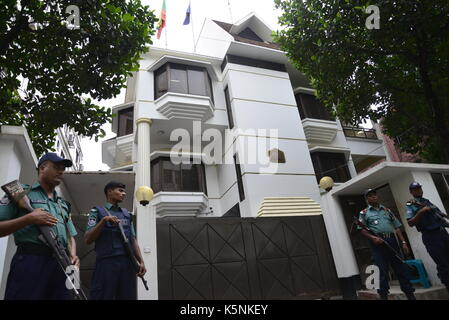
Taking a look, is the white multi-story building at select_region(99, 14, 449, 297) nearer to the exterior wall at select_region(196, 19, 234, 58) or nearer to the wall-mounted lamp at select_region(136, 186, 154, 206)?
the exterior wall at select_region(196, 19, 234, 58)

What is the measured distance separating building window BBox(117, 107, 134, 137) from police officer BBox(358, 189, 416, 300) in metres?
12.0

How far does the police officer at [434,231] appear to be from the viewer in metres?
5.07

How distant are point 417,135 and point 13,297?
1265 centimetres

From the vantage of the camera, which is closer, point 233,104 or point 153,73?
point 233,104

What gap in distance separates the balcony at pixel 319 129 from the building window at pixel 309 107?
55 cm

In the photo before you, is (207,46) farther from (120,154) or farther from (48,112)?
(48,112)

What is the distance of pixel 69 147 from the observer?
27.0m

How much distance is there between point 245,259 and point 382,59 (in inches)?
322

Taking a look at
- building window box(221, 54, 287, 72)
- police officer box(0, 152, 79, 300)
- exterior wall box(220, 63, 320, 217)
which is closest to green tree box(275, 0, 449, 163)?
exterior wall box(220, 63, 320, 217)

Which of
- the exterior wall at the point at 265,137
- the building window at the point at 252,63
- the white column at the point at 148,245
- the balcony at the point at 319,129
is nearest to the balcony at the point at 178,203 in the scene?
the exterior wall at the point at 265,137

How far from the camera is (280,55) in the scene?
14.1 meters

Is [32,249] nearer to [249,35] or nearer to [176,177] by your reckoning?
[176,177]

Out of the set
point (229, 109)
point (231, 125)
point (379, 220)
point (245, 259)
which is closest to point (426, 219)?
point (379, 220)

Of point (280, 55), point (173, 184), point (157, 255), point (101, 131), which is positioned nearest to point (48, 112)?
point (101, 131)
